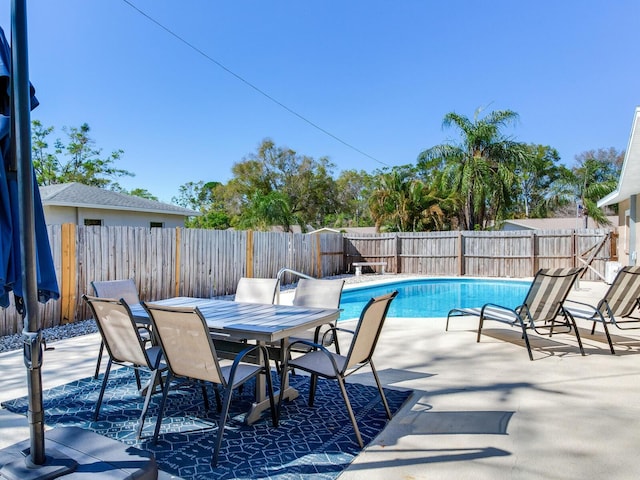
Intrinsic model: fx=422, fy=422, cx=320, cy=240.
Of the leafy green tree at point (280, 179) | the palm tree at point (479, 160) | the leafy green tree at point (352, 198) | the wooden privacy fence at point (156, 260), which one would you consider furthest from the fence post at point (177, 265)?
the leafy green tree at point (352, 198)

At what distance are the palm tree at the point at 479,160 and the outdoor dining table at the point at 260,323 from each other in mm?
16562

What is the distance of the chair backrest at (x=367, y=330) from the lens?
100 inches

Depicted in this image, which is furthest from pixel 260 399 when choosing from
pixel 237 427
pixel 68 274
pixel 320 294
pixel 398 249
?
pixel 398 249

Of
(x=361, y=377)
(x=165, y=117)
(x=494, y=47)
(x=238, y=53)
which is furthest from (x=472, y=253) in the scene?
(x=165, y=117)

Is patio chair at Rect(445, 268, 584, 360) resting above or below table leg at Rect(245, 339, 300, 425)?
above

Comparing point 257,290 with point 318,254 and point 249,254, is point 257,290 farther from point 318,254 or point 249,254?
point 318,254

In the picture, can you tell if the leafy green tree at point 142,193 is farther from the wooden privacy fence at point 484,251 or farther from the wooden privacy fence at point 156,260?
the wooden privacy fence at point 156,260

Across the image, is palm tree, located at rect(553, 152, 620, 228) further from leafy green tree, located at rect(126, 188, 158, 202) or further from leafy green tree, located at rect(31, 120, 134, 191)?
leafy green tree, located at rect(126, 188, 158, 202)

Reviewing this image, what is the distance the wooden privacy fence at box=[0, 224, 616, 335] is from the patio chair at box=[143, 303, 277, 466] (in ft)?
13.5

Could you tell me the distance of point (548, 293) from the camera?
4.53 meters

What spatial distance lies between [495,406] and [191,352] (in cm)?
216

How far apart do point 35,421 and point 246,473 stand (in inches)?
40.3

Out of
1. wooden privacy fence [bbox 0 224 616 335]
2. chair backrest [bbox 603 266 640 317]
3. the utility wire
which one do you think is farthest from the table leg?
the utility wire

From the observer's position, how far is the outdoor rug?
2.27 m
